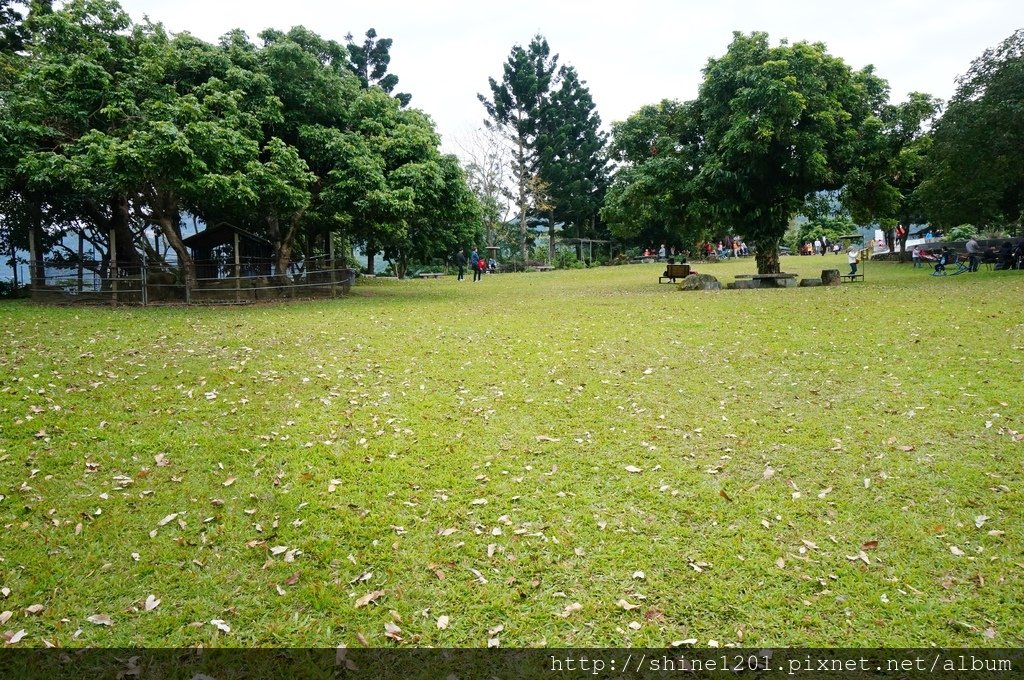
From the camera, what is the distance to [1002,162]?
781 inches

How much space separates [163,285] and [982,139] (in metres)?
26.1

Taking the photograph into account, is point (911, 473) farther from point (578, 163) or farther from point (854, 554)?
point (578, 163)

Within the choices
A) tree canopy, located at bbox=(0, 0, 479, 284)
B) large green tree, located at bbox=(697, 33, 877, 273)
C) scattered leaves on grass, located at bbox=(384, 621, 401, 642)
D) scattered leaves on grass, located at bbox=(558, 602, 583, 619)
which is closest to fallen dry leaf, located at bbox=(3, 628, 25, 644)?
scattered leaves on grass, located at bbox=(384, 621, 401, 642)

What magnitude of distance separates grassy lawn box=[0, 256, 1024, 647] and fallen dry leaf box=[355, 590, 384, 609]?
28 mm

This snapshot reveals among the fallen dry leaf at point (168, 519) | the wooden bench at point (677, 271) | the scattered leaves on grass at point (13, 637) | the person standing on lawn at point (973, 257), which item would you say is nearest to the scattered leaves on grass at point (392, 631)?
the scattered leaves on grass at point (13, 637)

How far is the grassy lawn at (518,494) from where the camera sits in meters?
3.92

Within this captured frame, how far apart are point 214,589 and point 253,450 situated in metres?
2.28

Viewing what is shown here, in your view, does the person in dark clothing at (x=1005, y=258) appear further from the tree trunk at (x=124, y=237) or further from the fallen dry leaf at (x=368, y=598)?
the tree trunk at (x=124, y=237)

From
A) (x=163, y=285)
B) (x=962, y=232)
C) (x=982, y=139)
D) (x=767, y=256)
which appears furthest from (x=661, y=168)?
(x=962, y=232)

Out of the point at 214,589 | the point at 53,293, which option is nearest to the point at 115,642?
the point at 214,589

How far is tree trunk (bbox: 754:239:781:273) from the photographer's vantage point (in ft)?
73.9

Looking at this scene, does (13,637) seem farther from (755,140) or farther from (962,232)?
(962,232)

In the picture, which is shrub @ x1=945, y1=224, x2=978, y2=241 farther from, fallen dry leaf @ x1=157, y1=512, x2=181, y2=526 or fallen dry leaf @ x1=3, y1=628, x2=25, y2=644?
fallen dry leaf @ x1=3, y1=628, x2=25, y2=644

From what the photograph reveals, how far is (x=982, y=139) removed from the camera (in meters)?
19.9
